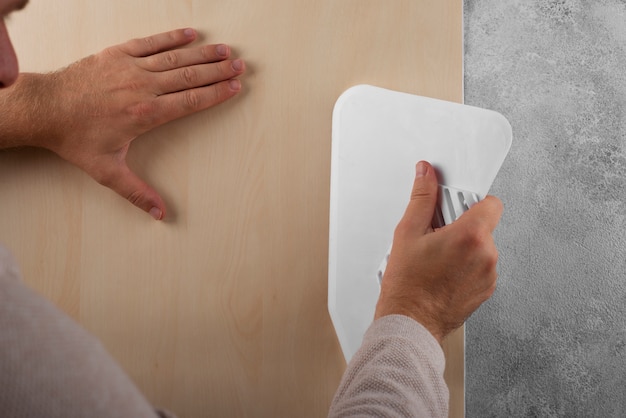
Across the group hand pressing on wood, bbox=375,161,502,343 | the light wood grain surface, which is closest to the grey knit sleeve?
hand pressing on wood, bbox=375,161,502,343

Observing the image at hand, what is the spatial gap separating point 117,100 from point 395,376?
1.55ft

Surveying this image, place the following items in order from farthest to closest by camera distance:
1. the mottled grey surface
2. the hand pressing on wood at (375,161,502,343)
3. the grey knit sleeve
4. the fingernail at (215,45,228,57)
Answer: the mottled grey surface, the fingernail at (215,45,228,57), the hand pressing on wood at (375,161,502,343), the grey knit sleeve

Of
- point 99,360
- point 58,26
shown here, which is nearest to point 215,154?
point 58,26

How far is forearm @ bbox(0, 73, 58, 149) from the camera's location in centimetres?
69

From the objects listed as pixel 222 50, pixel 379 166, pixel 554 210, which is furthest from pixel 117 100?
pixel 554 210

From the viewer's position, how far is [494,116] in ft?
2.27

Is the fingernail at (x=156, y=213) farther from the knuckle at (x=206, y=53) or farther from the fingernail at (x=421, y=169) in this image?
the fingernail at (x=421, y=169)

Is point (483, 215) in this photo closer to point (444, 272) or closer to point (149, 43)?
point (444, 272)

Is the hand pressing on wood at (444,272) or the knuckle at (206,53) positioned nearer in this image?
the hand pressing on wood at (444,272)

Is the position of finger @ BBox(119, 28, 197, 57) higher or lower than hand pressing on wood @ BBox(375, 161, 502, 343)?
higher

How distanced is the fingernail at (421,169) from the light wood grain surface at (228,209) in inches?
4.3

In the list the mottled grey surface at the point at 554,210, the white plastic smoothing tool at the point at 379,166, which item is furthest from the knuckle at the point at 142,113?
the mottled grey surface at the point at 554,210

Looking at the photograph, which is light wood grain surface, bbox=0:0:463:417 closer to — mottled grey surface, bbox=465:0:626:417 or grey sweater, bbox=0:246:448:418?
grey sweater, bbox=0:246:448:418

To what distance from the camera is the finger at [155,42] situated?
0.72 metres
